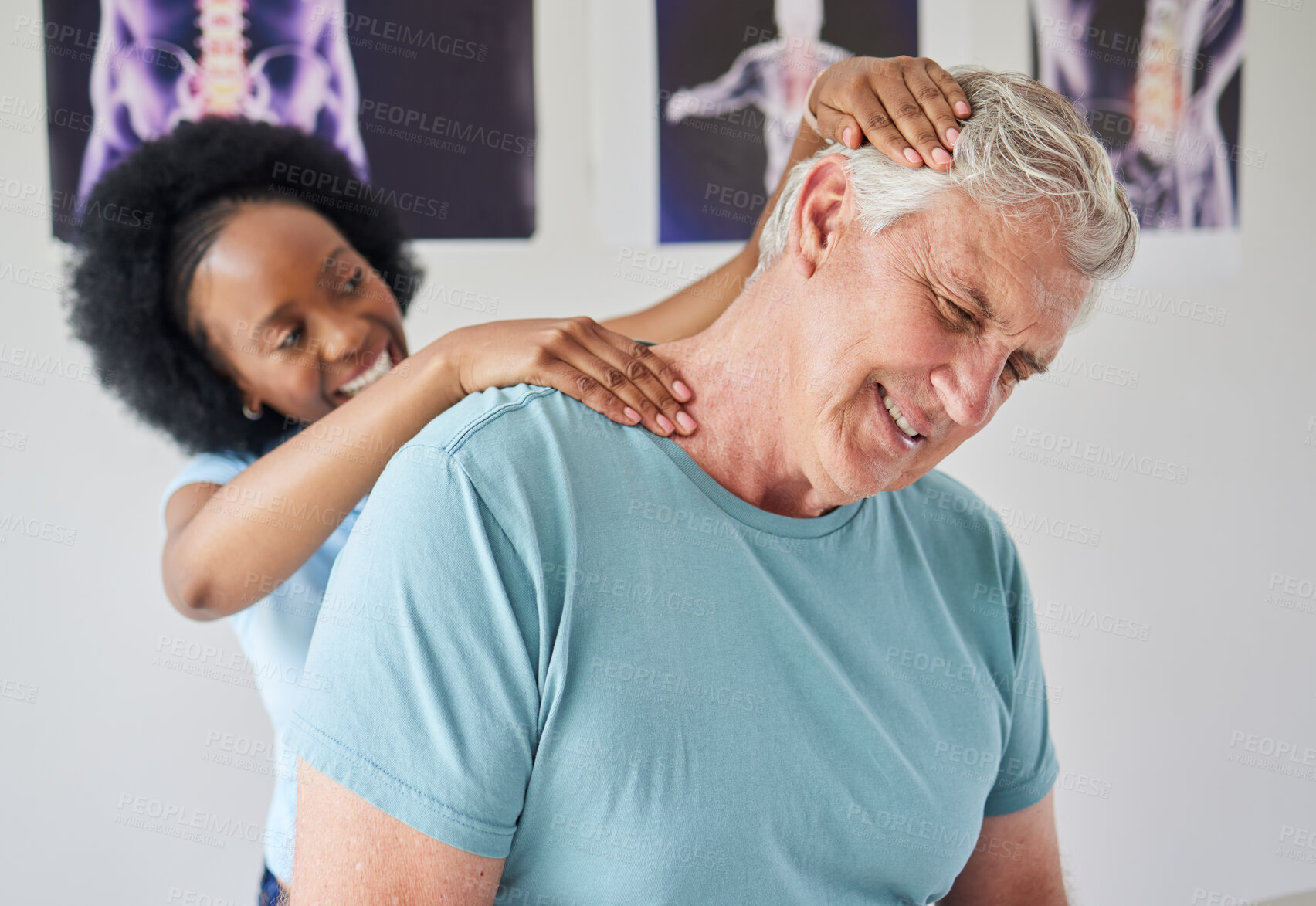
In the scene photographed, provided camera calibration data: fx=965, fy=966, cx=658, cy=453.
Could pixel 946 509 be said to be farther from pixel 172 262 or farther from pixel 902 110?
pixel 172 262

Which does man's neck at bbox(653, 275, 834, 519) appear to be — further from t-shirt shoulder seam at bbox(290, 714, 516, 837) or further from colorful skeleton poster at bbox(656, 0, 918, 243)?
colorful skeleton poster at bbox(656, 0, 918, 243)

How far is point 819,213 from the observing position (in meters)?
0.98

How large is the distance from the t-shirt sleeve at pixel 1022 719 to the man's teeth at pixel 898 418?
34 cm

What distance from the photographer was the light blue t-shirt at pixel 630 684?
78cm

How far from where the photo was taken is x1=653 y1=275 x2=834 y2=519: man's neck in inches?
39.4

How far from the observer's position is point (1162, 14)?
99.4 inches

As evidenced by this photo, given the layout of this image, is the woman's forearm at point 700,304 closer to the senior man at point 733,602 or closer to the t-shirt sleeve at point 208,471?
the senior man at point 733,602

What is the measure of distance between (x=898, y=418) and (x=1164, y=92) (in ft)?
6.99

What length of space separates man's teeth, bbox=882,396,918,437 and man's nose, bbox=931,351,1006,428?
4cm

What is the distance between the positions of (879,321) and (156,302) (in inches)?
49.0

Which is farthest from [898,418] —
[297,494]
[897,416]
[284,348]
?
[284,348]

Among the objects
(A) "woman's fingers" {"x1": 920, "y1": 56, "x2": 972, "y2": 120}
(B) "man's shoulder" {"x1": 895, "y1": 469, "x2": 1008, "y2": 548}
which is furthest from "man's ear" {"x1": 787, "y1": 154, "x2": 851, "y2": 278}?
(B) "man's shoulder" {"x1": 895, "y1": 469, "x2": 1008, "y2": 548}

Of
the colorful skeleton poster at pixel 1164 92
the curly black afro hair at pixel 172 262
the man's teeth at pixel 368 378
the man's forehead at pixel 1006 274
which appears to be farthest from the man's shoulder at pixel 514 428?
the colorful skeleton poster at pixel 1164 92

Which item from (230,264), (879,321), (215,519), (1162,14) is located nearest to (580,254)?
(230,264)
